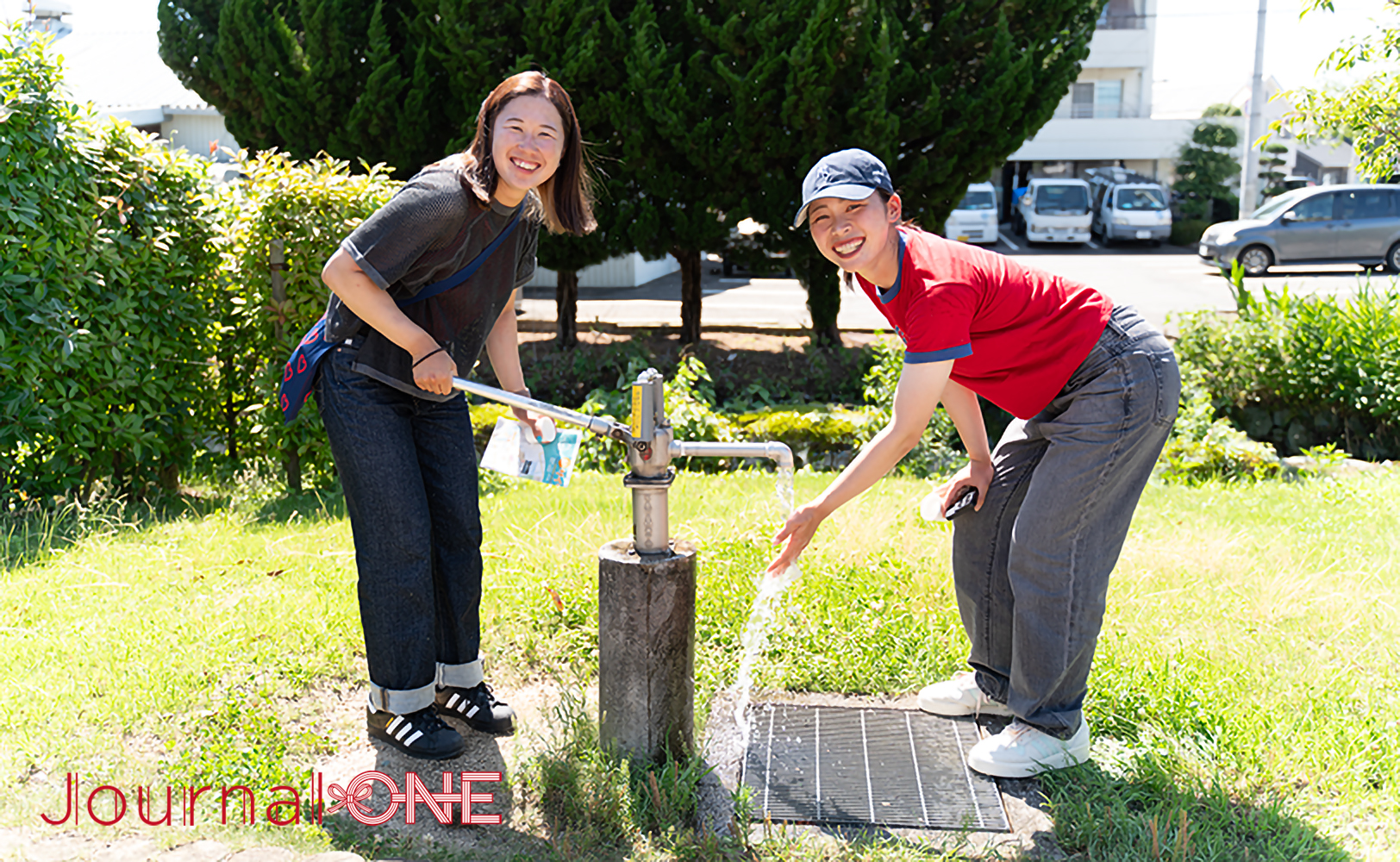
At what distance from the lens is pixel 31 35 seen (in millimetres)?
5000

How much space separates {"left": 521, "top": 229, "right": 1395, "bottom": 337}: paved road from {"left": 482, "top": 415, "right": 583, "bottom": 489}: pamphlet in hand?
394 inches

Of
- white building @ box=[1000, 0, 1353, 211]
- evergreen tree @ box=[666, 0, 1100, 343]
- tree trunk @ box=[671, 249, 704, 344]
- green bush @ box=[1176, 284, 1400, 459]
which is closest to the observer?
green bush @ box=[1176, 284, 1400, 459]

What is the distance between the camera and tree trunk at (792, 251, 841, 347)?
33.4ft

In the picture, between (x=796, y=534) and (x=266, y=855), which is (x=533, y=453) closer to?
(x=796, y=534)

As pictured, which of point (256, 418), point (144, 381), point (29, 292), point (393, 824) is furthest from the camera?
point (256, 418)

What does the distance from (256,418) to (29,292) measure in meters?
1.23

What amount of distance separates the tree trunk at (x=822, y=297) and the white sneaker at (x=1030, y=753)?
7473 mm

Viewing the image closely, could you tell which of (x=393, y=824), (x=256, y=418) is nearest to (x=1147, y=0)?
(x=256, y=418)

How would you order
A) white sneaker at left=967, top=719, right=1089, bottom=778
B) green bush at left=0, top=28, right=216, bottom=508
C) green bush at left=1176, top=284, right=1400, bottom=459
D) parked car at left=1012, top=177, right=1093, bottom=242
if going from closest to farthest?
white sneaker at left=967, top=719, right=1089, bottom=778 < green bush at left=0, top=28, right=216, bottom=508 < green bush at left=1176, top=284, right=1400, bottom=459 < parked car at left=1012, top=177, right=1093, bottom=242

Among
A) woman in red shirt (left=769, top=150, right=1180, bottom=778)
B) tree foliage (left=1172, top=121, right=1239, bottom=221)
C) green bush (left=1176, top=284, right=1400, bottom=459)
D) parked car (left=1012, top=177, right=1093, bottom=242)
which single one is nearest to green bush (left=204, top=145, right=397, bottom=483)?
woman in red shirt (left=769, top=150, right=1180, bottom=778)

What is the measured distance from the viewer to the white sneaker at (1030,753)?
2.86m

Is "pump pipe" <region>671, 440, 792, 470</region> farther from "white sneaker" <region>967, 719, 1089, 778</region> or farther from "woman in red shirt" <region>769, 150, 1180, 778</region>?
"white sneaker" <region>967, 719, 1089, 778</region>

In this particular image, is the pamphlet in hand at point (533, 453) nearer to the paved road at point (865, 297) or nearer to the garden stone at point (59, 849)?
the garden stone at point (59, 849)

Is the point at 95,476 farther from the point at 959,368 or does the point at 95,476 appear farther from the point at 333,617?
the point at 959,368
